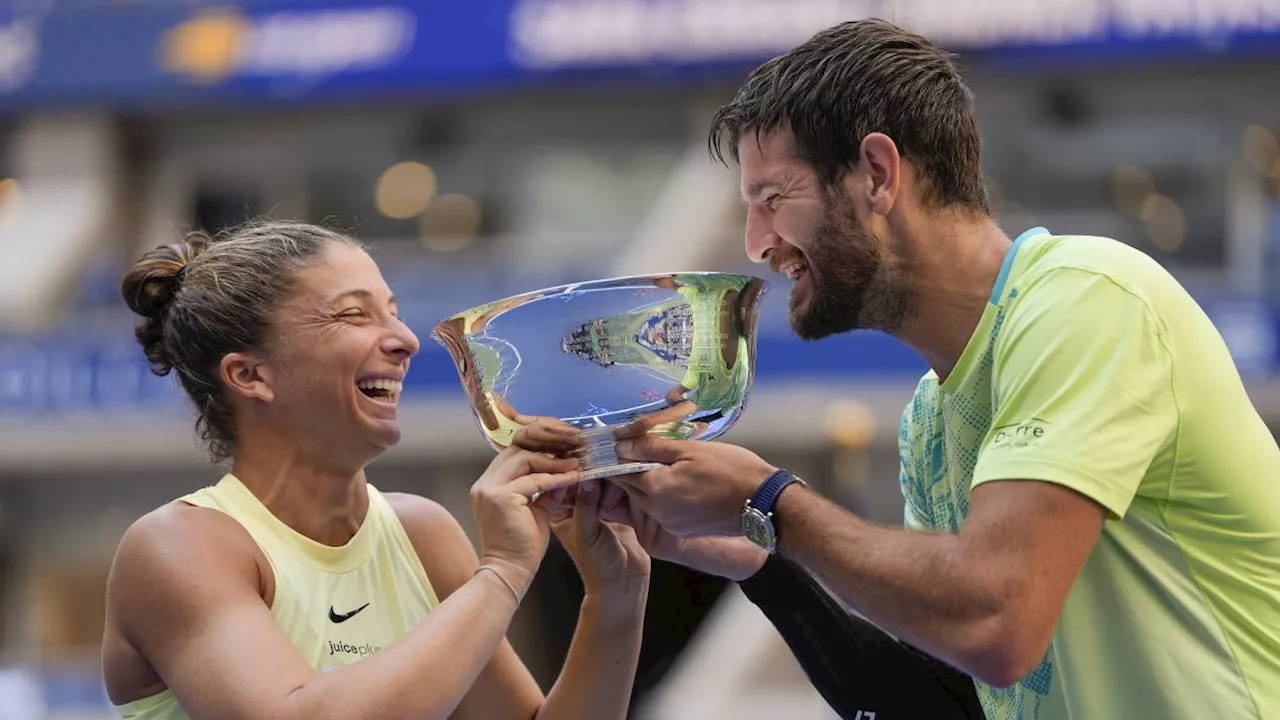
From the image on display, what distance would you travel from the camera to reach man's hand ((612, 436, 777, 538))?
6.99 ft

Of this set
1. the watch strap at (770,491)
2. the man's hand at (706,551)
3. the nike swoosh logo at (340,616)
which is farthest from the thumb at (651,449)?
the nike swoosh logo at (340,616)

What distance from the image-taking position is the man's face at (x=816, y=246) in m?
2.24

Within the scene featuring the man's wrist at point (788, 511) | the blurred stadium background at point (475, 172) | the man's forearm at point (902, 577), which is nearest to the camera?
the man's forearm at point (902, 577)

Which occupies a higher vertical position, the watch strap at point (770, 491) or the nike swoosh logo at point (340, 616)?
the watch strap at point (770, 491)

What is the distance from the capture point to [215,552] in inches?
88.5

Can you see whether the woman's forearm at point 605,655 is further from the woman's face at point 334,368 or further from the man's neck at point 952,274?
the man's neck at point 952,274

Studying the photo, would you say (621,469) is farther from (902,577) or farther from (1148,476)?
(1148,476)

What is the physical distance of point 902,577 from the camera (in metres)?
1.96

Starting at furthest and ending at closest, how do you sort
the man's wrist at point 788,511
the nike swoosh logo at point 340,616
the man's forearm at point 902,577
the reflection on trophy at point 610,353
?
1. the nike swoosh logo at point 340,616
2. the reflection on trophy at point 610,353
3. the man's wrist at point 788,511
4. the man's forearm at point 902,577

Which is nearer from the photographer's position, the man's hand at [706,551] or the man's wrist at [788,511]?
the man's wrist at [788,511]

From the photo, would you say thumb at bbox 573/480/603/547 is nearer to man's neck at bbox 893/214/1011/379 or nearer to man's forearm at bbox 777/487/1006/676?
man's forearm at bbox 777/487/1006/676

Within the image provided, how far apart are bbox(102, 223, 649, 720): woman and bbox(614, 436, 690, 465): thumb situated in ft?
0.28

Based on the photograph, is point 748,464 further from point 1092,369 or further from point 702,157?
point 702,157

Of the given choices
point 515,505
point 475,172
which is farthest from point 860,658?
point 475,172
